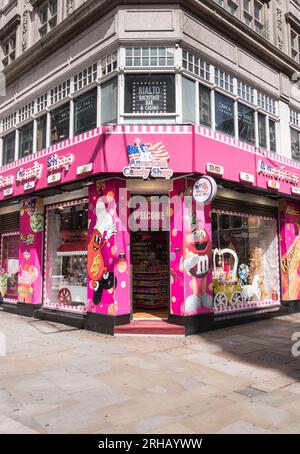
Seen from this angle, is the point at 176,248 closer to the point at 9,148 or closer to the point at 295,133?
the point at 295,133

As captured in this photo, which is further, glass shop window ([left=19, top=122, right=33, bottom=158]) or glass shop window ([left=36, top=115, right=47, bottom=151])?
glass shop window ([left=19, top=122, right=33, bottom=158])

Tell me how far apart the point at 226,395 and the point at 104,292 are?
5009mm

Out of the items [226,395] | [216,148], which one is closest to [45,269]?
[216,148]

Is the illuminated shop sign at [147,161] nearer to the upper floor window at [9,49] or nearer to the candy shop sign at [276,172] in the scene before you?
the candy shop sign at [276,172]

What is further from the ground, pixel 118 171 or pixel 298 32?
pixel 298 32

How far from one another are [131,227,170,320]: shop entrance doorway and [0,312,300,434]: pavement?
244 centimetres

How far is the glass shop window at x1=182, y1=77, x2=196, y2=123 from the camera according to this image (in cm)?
1077

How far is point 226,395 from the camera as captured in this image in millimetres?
5664

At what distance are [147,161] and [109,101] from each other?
2516mm

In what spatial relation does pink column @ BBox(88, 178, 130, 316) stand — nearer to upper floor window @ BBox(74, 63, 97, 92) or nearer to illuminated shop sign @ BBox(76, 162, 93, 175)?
illuminated shop sign @ BBox(76, 162, 93, 175)

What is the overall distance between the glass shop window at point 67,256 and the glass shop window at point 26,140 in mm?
2951

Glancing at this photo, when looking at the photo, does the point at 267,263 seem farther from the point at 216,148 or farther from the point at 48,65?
the point at 48,65

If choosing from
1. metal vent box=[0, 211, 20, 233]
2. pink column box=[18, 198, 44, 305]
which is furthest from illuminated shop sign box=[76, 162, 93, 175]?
metal vent box=[0, 211, 20, 233]

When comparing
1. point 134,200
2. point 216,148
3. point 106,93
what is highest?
point 106,93
